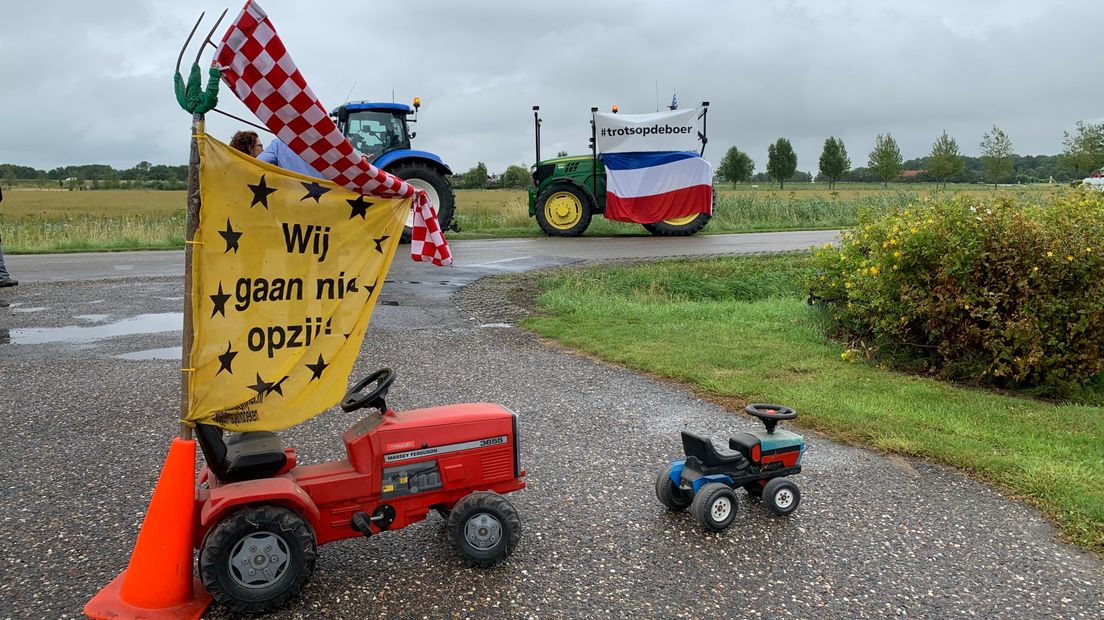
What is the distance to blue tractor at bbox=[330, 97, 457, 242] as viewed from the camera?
1686 centimetres

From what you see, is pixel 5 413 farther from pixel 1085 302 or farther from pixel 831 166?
pixel 831 166

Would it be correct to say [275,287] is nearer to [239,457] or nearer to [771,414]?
[239,457]

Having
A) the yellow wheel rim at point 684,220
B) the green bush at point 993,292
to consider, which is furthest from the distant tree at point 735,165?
the green bush at point 993,292

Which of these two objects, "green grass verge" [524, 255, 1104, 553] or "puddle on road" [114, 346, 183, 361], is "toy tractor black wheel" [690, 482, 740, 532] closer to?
"green grass verge" [524, 255, 1104, 553]

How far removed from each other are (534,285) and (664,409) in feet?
18.9

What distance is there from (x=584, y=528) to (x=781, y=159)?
8521cm

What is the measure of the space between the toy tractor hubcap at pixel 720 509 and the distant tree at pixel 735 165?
8228cm

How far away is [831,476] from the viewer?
447 cm

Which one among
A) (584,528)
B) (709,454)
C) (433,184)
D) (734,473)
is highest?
(433,184)

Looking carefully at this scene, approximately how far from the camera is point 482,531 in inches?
134

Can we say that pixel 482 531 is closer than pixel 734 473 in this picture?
Yes

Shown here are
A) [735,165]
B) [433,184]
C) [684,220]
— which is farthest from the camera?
[735,165]

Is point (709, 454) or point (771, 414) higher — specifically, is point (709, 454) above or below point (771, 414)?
below

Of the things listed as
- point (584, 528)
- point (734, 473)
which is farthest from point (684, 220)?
point (584, 528)
